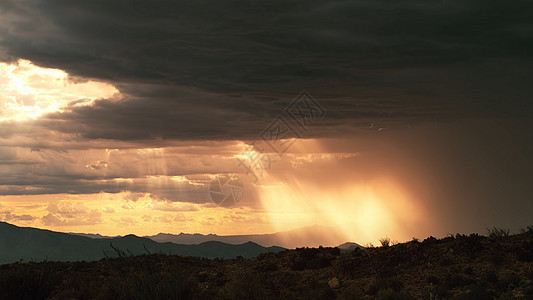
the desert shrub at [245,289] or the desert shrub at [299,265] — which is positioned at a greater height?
the desert shrub at [299,265]

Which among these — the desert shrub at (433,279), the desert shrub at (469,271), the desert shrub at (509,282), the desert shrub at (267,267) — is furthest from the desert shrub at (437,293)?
the desert shrub at (267,267)

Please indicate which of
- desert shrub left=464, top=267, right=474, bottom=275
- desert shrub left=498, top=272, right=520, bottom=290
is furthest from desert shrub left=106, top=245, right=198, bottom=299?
desert shrub left=498, top=272, right=520, bottom=290

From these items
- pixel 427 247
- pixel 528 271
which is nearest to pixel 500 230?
pixel 427 247

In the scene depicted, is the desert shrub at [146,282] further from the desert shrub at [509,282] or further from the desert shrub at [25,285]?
the desert shrub at [509,282]

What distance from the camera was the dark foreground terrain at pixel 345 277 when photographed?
26.2 m

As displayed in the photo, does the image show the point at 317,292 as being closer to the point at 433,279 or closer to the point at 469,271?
the point at 433,279

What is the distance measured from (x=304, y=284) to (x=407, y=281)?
6.99 m

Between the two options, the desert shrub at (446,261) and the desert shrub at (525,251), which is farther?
the desert shrub at (446,261)

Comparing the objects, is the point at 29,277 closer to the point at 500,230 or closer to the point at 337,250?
the point at 337,250

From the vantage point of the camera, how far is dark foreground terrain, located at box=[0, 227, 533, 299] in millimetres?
26219

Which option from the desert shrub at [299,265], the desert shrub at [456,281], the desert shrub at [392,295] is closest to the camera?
the desert shrub at [392,295]

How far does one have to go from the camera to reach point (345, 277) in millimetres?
34188

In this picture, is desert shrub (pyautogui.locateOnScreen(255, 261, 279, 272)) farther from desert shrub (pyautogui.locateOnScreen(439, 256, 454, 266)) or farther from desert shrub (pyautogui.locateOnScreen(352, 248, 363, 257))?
desert shrub (pyautogui.locateOnScreen(439, 256, 454, 266))

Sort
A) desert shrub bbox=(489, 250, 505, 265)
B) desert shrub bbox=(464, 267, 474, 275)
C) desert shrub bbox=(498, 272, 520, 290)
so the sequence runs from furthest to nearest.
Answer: desert shrub bbox=(489, 250, 505, 265)
desert shrub bbox=(464, 267, 474, 275)
desert shrub bbox=(498, 272, 520, 290)
